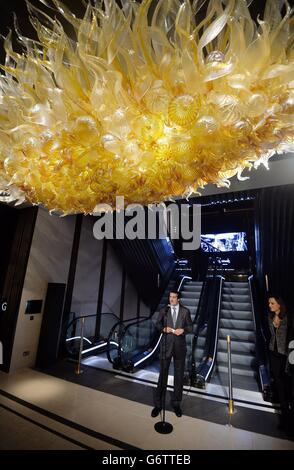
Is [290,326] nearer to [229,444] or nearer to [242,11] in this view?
[229,444]

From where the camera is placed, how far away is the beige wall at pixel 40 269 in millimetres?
4977

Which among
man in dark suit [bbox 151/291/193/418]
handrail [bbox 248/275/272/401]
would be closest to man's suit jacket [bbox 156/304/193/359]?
man in dark suit [bbox 151/291/193/418]

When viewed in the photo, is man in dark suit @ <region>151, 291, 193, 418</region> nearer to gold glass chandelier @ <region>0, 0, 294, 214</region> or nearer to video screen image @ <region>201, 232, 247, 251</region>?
gold glass chandelier @ <region>0, 0, 294, 214</region>

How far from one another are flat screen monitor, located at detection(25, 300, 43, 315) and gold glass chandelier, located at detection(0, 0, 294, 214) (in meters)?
4.34

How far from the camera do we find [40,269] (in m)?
5.45

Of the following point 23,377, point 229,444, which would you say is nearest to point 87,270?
point 23,377

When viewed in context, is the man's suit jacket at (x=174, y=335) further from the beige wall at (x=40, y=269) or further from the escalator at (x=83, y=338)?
the beige wall at (x=40, y=269)

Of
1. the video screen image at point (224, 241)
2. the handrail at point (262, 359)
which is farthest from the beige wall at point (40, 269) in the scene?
the video screen image at point (224, 241)

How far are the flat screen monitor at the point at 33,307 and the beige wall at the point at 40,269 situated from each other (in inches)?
3.5

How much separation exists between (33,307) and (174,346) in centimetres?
352

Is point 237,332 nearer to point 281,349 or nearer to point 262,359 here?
point 262,359

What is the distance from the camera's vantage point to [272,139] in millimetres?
1283

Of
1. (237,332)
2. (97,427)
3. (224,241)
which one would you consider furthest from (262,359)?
(224,241)

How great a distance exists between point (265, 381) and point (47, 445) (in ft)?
10.7
